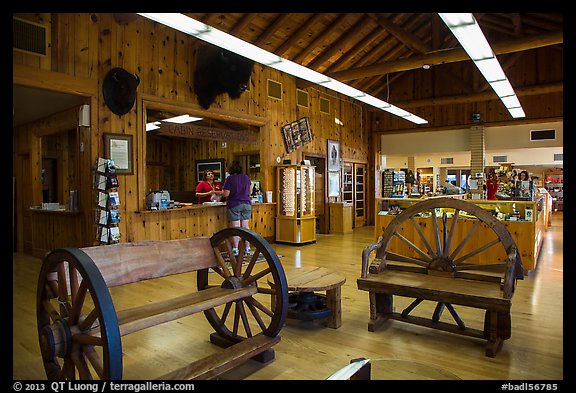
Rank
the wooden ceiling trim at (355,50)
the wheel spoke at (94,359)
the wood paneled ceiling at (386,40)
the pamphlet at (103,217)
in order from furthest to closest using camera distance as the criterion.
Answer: the wooden ceiling trim at (355,50), the wood paneled ceiling at (386,40), the pamphlet at (103,217), the wheel spoke at (94,359)

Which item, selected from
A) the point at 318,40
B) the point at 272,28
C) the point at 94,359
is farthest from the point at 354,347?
the point at 318,40

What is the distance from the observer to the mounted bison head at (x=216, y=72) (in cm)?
669

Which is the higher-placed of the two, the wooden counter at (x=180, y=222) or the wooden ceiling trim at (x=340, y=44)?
the wooden ceiling trim at (x=340, y=44)

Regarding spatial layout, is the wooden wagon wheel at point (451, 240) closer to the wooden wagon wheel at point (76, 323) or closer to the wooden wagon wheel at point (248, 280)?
the wooden wagon wheel at point (248, 280)

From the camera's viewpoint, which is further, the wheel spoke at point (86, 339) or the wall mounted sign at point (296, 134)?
the wall mounted sign at point (296, 134)

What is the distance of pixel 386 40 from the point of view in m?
9.85

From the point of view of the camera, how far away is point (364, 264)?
3541mm

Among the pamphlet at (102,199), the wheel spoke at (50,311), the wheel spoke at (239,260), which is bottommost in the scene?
the wheel spoke at (50,311)

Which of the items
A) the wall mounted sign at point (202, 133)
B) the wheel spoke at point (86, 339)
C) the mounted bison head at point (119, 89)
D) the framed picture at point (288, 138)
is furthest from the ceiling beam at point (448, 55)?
the wheel spoke at point (86, 339)

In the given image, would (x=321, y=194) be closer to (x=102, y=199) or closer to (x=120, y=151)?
(x=120, y=151)

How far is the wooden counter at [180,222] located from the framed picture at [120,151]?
0.72 metres

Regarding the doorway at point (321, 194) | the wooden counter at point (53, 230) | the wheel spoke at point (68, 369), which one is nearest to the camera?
the wheel spoke at point (68, 369)

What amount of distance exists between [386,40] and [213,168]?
6.23 metres
